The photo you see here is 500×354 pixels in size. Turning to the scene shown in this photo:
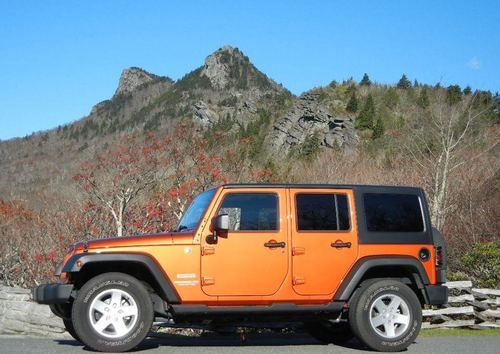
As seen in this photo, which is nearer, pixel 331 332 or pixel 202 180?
pixel 331 332

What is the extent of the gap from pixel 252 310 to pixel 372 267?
5.00ft

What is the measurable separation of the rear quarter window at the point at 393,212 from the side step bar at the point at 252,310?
1125mm

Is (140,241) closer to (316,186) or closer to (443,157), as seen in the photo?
(316,186)

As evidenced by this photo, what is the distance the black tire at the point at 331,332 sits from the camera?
8.35 m

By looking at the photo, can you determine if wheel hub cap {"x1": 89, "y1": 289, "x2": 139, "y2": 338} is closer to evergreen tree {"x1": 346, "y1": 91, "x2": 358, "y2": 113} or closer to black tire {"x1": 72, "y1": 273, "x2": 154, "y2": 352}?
black tire {"x1": 72, "y1": 273, "x2": 154, "y2": 352}

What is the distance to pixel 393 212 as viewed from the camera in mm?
7707

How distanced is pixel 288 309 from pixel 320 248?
792mm

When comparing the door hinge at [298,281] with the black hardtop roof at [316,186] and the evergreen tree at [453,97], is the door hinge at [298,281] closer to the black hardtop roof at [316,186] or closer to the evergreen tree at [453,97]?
the black hardtop roof at [316,186]

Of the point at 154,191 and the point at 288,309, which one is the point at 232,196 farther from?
the point at 154,191

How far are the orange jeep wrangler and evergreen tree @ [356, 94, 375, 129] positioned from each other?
192 ft

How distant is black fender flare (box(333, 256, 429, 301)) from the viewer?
24.0 ft

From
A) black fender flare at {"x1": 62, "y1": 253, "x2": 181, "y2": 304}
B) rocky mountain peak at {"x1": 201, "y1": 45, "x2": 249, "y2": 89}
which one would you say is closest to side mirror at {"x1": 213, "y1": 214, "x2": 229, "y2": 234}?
black fender flare at {"x1": 62, "y1": 253, "x2": 181, "y2": 304}

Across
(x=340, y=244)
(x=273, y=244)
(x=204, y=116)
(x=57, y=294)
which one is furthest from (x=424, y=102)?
(x=57, y=294)

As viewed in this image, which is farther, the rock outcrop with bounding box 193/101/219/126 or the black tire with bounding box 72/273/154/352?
the rock outcrop with bounding box 193/101/219/126
